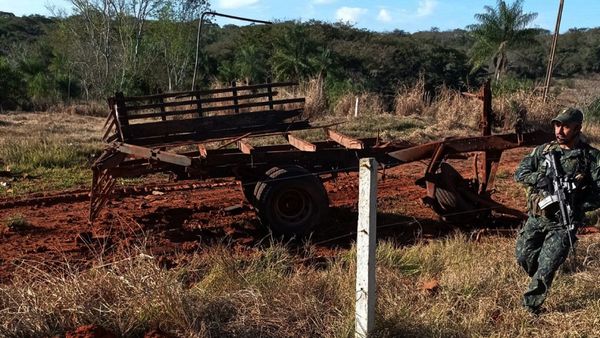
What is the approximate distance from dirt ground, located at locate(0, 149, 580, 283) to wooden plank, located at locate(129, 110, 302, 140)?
80 centimetres

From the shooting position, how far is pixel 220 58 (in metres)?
43.7

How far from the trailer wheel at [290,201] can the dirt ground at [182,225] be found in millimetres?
253

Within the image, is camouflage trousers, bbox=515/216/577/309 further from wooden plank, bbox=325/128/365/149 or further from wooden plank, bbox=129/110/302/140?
wooden plank, bbox=129/110/302/140

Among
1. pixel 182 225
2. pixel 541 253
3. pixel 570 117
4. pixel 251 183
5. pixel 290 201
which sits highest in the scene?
pixel 570 117

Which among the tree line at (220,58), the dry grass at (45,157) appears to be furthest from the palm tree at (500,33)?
the dry grass at (45,157)

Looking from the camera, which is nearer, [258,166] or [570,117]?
[570,117]

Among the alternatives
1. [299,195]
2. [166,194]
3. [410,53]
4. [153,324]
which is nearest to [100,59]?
[410,53]

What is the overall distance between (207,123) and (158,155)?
169cm

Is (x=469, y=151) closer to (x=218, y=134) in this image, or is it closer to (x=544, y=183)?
(x=544, y=183)

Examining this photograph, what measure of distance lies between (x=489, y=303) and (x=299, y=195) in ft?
10.0

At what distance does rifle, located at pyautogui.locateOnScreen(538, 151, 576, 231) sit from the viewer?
15.2 ft

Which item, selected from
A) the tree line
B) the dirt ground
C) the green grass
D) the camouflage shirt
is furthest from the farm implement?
the tree line

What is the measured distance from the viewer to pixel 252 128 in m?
8.67

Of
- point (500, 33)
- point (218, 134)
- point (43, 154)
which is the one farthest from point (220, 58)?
point (218, 134)
